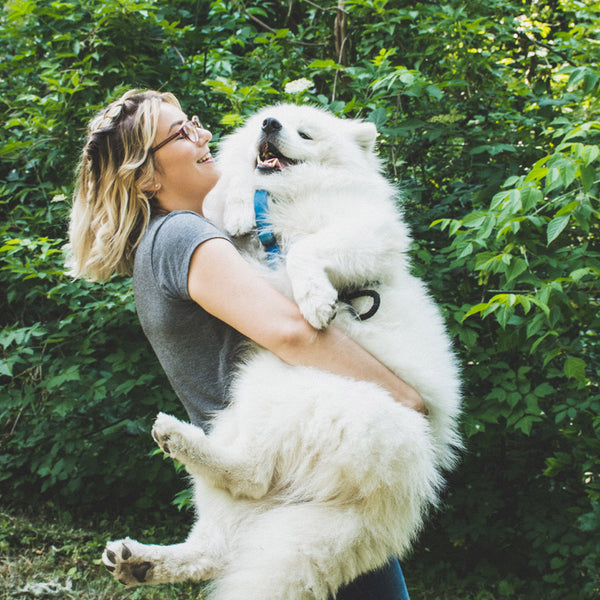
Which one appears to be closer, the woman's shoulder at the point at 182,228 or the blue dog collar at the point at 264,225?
the woman's shoulder at the point at 182,228

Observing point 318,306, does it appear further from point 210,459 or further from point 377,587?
point 377,587

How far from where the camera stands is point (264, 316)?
1400 mm

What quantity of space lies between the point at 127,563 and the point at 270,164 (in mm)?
1460

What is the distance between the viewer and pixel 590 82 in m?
2.38

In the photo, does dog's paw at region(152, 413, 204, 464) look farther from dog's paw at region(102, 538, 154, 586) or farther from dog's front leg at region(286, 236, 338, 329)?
dog's front leg at region(286, 236, 338, 329)

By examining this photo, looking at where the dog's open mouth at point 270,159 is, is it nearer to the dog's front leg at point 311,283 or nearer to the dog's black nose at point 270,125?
the dog's black nose at point 270,125

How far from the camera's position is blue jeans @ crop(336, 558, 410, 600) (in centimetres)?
148

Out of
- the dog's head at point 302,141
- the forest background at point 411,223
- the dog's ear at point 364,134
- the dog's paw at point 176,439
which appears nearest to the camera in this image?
the dog's paw at point 176,439

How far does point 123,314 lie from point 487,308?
2198mm

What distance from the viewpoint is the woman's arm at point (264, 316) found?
1396 millimetres

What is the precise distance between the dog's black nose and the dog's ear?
41 centimetres

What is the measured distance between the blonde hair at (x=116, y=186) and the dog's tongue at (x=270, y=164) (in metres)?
0.46

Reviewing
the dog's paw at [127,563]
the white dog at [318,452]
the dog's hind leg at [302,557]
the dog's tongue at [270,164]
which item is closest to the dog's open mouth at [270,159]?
the dog's tongue at [270,164]

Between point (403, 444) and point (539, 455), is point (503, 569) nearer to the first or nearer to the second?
point (539, 455)
